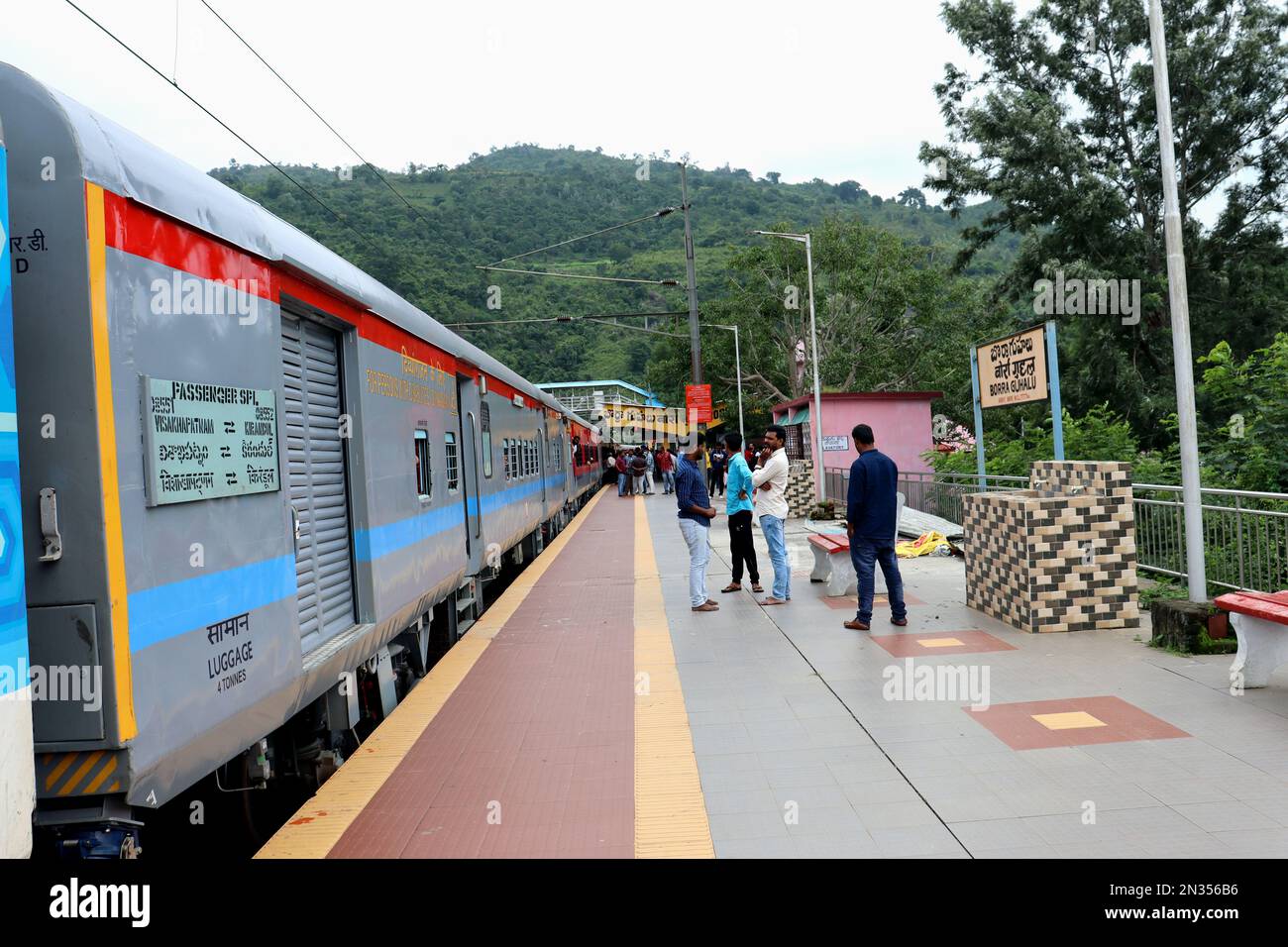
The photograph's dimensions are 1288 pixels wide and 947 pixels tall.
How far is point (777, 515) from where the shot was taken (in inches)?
401

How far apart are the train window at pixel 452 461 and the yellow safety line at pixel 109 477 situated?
17.7ft

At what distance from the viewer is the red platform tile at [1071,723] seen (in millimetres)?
5406

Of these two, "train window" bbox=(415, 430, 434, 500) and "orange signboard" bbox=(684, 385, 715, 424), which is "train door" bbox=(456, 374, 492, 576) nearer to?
"train window" bbox=(415, 430, 434, 500)

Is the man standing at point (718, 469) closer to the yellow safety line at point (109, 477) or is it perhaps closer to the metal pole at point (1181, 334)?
the metal pole at point (1181, 334)

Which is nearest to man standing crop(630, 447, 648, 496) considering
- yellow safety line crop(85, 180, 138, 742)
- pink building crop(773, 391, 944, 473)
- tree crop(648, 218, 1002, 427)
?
tree crop(648, 218, 1002, 427)

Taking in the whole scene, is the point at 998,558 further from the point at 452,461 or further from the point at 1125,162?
the point at 1125,162

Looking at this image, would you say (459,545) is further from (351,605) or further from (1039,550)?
(1039,550)

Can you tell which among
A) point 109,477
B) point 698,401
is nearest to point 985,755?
point 109,477

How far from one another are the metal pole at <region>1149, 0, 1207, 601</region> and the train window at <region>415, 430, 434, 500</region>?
5.57 m

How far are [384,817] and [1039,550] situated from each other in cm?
556

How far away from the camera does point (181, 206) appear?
3.74 meters

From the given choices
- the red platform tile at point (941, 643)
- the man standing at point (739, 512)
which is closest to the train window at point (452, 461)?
the man standing at point (739, 512)

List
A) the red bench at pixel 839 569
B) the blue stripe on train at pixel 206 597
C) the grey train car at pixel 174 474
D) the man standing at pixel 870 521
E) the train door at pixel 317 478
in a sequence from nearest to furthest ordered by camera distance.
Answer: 1. the grey train car at pixel 174 474
2. the blue stripe on train at pixel 206 597
3. the train door at pixel 317 478
4. the man standing at pixel 870 521
5. the red bench at pixel 839 569

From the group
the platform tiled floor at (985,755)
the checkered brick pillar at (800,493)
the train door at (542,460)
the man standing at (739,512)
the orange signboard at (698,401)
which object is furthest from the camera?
the orange signboard at (698,401)
